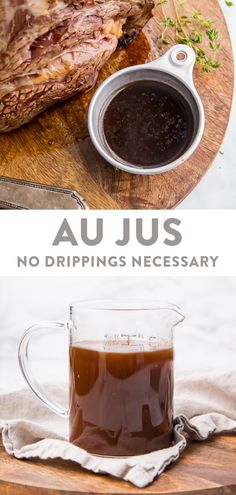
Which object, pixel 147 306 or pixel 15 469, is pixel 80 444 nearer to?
pixel 15 469

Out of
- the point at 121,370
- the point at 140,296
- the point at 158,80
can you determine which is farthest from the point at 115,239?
the point at 121,370

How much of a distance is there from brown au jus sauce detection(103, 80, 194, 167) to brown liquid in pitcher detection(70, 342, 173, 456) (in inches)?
13.4

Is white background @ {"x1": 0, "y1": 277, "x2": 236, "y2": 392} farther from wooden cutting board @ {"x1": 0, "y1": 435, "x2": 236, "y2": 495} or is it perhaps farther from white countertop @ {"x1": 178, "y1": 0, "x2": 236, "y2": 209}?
wooden cutting board @ {"x1": 0, "y1": 435, "x2": 236, "y2": 495}

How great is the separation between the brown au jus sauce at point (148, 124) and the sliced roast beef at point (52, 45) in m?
0.07

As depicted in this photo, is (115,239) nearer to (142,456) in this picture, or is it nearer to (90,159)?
(90,159)

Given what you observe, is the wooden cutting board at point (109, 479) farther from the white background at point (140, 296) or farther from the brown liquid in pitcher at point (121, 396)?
the white background at point (140, 296)

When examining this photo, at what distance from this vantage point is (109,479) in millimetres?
855

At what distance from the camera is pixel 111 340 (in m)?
0.86

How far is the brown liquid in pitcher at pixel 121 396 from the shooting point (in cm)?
86

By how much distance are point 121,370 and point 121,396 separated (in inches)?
1.3

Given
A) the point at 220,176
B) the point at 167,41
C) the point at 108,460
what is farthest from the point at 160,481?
the point at 167,41

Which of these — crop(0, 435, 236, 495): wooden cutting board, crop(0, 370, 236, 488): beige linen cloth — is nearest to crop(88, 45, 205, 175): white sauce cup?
crop(0, 370, 236, 488): beige linen cloth

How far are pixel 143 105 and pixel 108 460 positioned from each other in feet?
1.70

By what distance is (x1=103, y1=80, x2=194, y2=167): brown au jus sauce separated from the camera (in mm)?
1097
